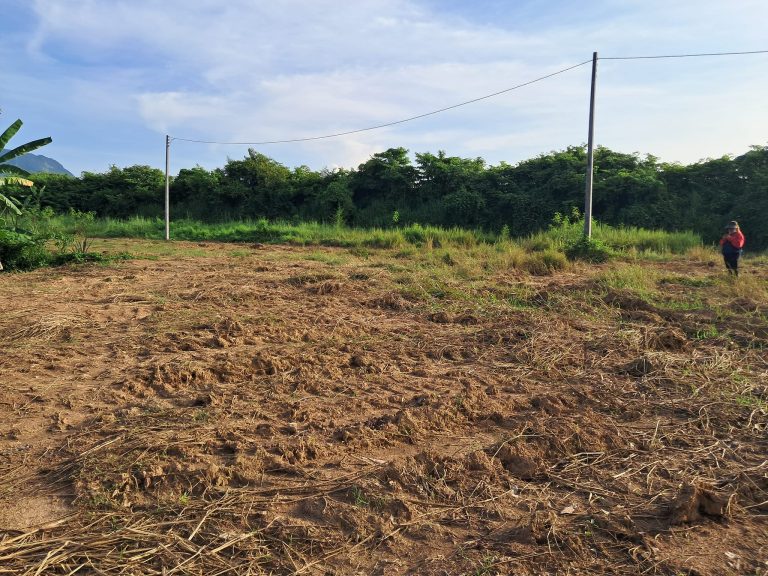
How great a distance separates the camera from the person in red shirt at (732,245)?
10422mm

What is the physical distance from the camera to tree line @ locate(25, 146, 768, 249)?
60.6 ft

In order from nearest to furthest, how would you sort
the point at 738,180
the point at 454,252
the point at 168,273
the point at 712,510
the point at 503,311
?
the point at 712,510 < the point at 503,311 < the point at 168,273 < the point at 454,252 < the point at 738,180

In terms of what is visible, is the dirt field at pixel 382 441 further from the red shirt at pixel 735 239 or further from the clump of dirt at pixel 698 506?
the red shirt at pixel 735 239

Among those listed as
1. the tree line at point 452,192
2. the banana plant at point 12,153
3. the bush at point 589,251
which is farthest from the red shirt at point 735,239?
the banana plant at point 12,153

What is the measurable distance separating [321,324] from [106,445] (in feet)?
11.9

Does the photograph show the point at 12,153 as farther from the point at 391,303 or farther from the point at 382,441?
the point at 382,441

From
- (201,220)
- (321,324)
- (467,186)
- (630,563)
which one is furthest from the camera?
(201,220)

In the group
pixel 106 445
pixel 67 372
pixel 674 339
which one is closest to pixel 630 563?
pixel 106 445

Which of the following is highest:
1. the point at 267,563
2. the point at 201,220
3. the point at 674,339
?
the point at 201,220

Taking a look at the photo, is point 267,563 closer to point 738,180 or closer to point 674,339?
point 674,339

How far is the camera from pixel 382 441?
12.2 feet

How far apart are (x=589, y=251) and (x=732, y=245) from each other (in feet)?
12.5

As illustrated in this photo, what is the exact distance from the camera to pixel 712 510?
2.86 meters

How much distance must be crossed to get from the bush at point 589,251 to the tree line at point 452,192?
5.56 m
